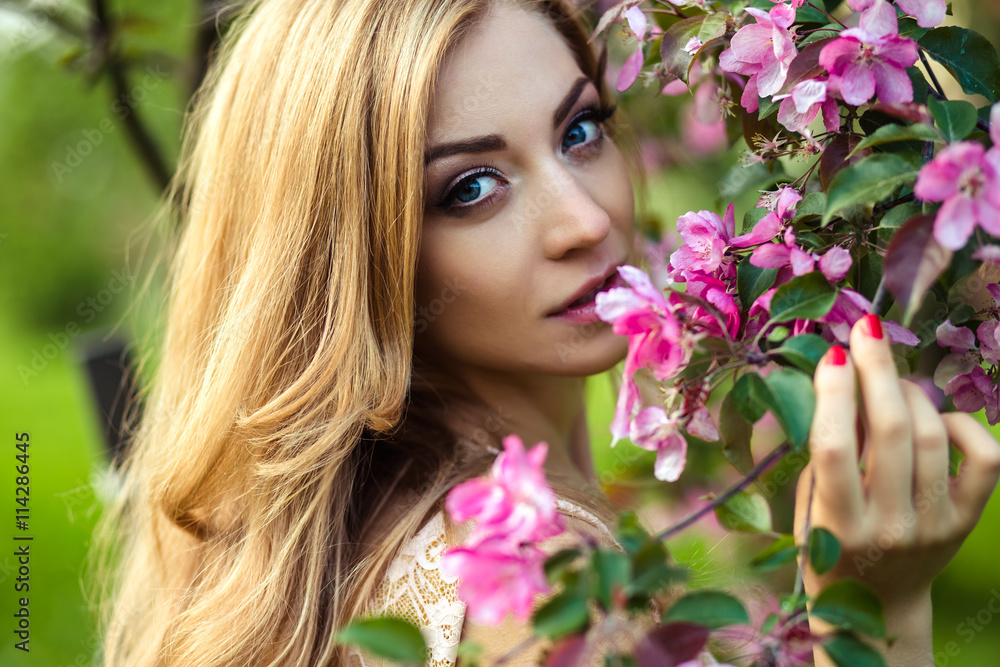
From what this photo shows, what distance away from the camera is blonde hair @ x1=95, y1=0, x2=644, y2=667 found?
4.66ft

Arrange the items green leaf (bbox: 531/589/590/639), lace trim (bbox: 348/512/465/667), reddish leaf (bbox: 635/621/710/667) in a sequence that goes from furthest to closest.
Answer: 1. lace trim (bbox: 348/512/465/667)
2. reddish leaf (bbox: 635/621/710/667)
3. green leaf (bbox: 531/589/590/639)

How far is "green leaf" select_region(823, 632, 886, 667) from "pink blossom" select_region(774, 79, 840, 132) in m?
0.58

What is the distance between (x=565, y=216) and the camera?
4.55ft

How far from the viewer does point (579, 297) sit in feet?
4.78

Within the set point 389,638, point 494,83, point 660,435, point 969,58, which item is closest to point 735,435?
point 660,435

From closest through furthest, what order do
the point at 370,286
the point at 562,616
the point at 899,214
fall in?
the point at 562,616, the point at 899,214, the point at 370,286

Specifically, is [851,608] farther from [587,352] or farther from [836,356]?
[587,352]

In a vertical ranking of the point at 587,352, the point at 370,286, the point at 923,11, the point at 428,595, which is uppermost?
the point at 923,11

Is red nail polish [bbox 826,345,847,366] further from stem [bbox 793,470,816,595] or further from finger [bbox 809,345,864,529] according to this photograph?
stem [bbox 793,470,816,595]

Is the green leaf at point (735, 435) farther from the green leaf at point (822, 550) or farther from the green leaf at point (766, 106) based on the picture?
the green leaf at point (766, 106)

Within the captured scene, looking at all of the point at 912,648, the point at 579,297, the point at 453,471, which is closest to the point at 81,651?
the point at 453,471

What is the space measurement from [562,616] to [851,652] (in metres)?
0.28

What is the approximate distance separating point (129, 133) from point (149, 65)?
29 cm

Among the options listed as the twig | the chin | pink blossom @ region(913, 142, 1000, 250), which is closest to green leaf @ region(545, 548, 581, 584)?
pink blossom @ region(913, 142, 1000, 250)
